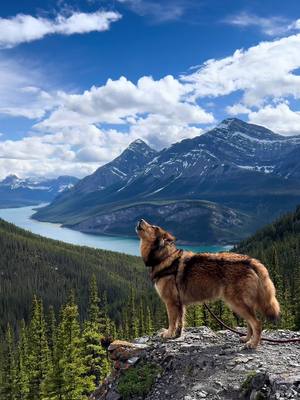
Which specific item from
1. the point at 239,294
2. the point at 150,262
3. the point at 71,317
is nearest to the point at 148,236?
the point at 150,262

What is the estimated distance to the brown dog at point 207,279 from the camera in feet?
38.9

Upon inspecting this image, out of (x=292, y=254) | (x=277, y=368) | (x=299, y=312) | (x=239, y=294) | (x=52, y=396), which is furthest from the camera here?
(x=292, y=254)

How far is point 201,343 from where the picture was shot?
44.8 feet

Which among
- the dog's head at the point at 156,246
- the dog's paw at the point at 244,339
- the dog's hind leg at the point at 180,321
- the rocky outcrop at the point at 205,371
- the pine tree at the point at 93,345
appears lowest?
the pine tree at the point at 93,345

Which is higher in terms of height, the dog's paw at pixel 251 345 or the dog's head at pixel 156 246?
the dog's head at pixel 156 246

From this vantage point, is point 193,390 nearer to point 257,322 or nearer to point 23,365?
point 257,322

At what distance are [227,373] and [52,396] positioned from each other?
862 inches

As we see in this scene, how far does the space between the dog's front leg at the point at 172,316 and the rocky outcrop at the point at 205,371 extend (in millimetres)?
271

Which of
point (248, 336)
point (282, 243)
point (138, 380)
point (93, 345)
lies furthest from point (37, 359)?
point (282, 243)

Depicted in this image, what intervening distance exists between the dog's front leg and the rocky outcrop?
0.89 ft

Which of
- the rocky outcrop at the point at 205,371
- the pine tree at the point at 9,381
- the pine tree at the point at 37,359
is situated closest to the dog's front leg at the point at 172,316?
the rocky outcrop at the point at 205,371

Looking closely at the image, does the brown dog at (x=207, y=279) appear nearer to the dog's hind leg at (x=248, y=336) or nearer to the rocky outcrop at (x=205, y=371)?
the dog's hind leg at (x=248, y=336)

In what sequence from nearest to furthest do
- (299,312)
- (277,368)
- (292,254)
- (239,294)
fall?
(277,368)
(239,294)
(299,312)
(292,254)

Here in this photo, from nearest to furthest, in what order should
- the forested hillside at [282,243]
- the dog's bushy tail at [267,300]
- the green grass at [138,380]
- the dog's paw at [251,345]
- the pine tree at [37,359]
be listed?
the dog's bushy tail at [267,300]
the green grass at [138,380]
the dog's paw at [251,345]
the pine tree at [37,359]
the forested hillside at [282,243]
